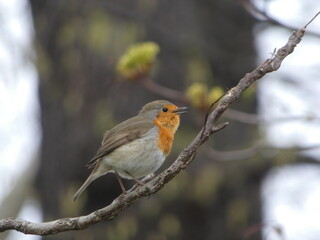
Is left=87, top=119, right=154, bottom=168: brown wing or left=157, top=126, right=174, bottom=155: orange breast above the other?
left=157, top=126, right=174, bottom=155: orange breast

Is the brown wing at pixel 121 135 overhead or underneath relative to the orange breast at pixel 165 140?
underneath

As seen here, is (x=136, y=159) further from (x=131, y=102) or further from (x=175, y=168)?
(x=131, y=102)

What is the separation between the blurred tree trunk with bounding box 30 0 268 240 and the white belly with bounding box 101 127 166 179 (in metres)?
1.91

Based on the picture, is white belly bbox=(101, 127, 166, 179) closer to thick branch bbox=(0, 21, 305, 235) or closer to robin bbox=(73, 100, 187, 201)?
robin bbox=(73, 100, 187, 201)

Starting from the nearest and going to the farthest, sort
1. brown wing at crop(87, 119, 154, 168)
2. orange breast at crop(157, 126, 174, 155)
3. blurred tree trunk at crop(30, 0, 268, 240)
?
brown wing at crop(87, 119, 154, 168), orange breast at crop(157, 126, 174, 155), blurred tree trunk at crop(30, 0, 268, 240)

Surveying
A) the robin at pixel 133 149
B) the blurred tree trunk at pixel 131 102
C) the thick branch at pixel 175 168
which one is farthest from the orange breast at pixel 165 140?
the blurred tree trunk at pixel 131 102

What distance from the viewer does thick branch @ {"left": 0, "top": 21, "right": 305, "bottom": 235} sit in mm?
2936

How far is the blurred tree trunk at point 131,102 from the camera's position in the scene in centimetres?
684

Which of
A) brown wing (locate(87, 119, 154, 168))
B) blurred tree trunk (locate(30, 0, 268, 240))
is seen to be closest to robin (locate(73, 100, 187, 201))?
brown wing (locate(87, 119, 154, 168))

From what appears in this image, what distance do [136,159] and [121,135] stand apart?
201 mm

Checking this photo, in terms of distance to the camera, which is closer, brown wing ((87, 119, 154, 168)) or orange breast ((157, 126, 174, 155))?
brown wing ((87, 119, 154, 168))

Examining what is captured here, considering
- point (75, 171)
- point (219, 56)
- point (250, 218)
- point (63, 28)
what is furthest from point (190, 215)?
point (63, 28)

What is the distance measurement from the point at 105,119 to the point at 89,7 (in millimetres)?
1241

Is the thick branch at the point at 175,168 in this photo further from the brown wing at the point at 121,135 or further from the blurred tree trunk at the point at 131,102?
the blurred tree trunk at the point at 131,102
